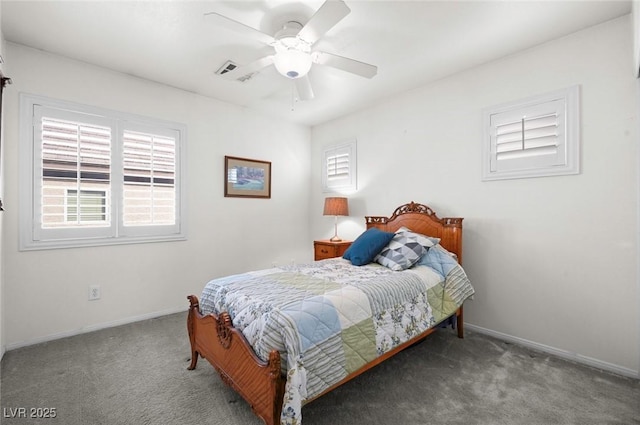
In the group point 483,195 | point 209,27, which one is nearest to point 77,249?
point 209,27

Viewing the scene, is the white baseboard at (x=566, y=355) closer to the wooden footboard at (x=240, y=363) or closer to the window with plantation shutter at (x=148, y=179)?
the wooden footboard at (x=240, y=363)

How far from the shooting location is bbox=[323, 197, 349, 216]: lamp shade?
3822 mm

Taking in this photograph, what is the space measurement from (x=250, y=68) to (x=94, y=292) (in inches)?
102

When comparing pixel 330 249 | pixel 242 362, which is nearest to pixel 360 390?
pixel 242 362

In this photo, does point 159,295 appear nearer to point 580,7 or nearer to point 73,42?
point 73,42

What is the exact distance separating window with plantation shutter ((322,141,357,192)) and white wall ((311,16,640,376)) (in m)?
0.85

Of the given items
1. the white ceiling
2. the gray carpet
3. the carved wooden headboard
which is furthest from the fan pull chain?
the gray carpet

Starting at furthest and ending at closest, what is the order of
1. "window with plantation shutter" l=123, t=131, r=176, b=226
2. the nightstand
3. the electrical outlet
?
the nightstand
"window with plantation shutter" l=123, t=131, r=176, b=226
the electrical outlet

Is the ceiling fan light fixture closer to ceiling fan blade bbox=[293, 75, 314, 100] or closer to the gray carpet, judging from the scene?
ceiling fan blade bbox=[293, 75, 314, 100]

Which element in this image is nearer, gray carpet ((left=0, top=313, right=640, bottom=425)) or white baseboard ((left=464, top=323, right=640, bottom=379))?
gray carpet ((left=0, top=313, right=640, bottom=425))

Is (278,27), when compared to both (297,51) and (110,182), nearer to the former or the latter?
(297,51)

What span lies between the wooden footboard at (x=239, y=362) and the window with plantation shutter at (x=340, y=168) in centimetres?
262

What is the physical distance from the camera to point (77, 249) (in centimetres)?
275

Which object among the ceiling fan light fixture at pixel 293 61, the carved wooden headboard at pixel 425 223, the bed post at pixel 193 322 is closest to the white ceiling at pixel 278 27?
the ceiling fan light fixture at pixel 293 61
